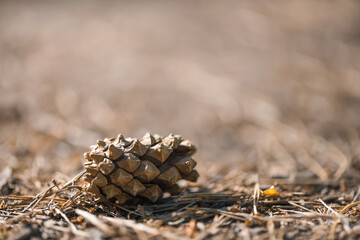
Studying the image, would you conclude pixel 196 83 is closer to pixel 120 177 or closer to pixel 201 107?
pixel 201 107

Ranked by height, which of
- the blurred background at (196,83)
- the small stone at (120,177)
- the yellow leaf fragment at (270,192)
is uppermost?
the blurred background at (196,83)

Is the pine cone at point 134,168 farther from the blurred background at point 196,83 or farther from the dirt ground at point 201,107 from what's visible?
the blurred background at point 196,83

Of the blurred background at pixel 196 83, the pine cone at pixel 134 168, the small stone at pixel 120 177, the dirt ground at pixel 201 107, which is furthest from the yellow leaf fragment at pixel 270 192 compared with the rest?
the small stone at pixel 120 177

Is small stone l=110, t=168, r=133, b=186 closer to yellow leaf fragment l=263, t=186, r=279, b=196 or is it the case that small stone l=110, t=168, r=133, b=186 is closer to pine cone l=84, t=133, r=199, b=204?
pine cone l=84, t=133, r=199, b=204

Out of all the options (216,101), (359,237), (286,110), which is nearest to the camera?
(359,237)

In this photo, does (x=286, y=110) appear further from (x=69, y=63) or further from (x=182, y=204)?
(x=69, y=63)

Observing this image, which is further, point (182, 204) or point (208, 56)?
point (208, 56)

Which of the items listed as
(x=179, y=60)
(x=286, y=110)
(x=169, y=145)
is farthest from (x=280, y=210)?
(x=179, y=60)
